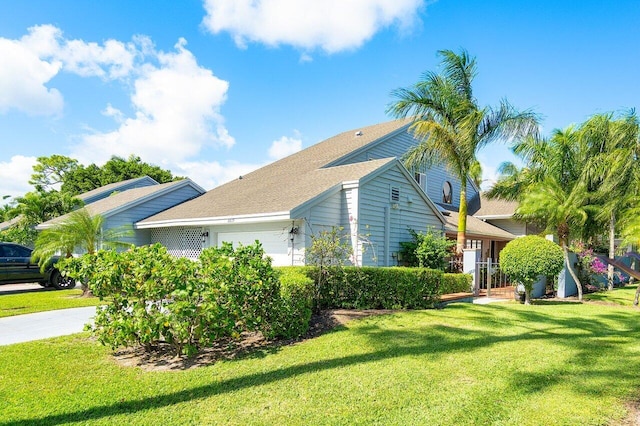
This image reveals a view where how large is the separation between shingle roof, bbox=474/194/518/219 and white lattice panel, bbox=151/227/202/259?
663 inches

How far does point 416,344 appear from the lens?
610 cm

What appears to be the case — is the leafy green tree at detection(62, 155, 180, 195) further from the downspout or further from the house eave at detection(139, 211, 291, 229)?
the downspout

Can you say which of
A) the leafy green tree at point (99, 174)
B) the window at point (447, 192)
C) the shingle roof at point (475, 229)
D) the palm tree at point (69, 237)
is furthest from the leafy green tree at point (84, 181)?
the shingle roof at point (475, 229)

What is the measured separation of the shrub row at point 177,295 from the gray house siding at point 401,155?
Result: 441 inches

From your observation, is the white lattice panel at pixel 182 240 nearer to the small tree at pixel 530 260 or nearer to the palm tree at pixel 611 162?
the small tree at pixel 530 260

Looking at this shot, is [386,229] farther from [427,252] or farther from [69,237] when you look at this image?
[69,237]

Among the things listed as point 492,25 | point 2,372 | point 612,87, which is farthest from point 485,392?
point 612,87

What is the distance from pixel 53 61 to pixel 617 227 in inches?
1053

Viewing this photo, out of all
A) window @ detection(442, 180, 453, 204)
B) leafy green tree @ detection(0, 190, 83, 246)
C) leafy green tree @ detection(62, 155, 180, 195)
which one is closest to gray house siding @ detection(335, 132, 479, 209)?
window @ detection(442, 180, 453, 204)

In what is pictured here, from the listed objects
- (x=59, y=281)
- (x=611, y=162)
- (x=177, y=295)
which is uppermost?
(x=611, y=162)

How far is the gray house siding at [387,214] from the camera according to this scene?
12711 mm

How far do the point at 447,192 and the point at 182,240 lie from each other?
15690 millimetres

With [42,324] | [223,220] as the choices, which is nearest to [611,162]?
[223,220]

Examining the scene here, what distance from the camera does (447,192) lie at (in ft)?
77.6
